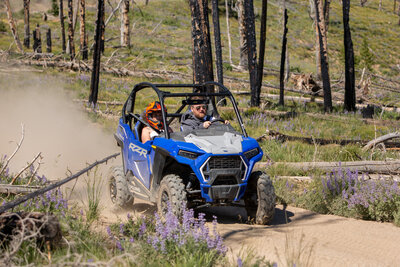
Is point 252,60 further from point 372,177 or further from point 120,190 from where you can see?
point 120,190

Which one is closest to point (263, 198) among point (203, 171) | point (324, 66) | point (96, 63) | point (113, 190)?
point (203, 171)

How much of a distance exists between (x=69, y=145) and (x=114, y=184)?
16.0 feet

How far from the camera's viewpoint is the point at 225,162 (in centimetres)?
570

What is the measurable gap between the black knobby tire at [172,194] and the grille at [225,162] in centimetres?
45

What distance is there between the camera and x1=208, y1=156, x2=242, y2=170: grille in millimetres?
5637

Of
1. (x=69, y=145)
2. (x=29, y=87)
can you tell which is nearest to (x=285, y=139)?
(x=69, y=145)

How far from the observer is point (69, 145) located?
469 inches

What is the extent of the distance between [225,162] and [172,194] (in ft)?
2.45

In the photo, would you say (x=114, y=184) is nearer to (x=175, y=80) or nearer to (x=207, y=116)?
(x=207, y=116)

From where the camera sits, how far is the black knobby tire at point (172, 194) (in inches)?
217

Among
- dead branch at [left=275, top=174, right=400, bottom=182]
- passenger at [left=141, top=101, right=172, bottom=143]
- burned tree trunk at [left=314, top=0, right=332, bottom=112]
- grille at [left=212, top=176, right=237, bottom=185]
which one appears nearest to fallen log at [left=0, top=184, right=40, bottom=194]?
passenger at [left=141, top=101, right=172, bottom=143]

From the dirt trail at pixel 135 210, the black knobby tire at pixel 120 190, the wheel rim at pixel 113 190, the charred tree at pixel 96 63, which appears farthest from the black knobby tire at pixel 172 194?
the charred tree at pixel 96 63

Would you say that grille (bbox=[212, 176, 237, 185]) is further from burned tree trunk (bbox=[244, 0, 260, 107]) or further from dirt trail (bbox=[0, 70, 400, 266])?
burned tree trunk (bbox=[244, 0, 260, 107])

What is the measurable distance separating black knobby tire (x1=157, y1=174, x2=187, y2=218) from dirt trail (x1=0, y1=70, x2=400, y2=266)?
0.56 m
